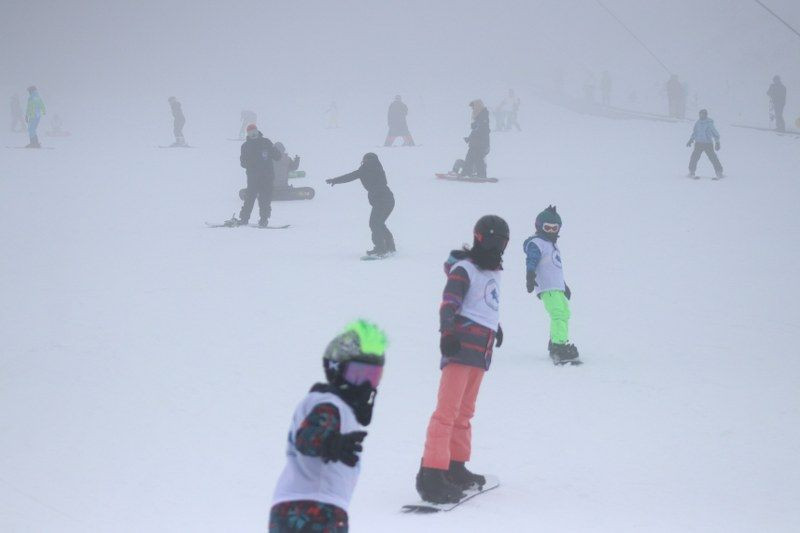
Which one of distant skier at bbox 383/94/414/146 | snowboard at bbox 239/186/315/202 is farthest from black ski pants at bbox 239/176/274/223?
distant skier at bbox 383/94/414/146

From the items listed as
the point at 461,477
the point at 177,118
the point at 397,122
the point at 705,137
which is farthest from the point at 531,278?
the point at 177,118

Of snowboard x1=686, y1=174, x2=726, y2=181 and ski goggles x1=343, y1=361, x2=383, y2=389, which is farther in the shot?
snowboard x1=686, y1=174, x2=726, y2=181

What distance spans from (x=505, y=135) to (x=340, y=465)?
3057 cm

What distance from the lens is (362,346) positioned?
9.94 feet

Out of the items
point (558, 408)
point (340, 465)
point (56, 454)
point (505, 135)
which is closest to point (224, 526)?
point (56, 454)

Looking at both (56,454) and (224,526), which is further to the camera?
(56,454)

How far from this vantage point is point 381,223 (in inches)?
486

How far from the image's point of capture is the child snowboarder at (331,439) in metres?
2.89

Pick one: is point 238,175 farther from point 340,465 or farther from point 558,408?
point 340,465

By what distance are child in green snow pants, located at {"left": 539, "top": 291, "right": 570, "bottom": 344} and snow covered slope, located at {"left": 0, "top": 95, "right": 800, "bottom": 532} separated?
35 cm

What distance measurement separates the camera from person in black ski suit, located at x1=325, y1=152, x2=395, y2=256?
40.1ft

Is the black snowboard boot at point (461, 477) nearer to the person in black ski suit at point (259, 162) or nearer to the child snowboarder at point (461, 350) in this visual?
the child snowboarder at point (461, 350)

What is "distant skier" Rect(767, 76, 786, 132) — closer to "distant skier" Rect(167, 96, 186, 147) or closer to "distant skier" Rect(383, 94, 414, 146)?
"distant skier" Rect(383, 94, 414, 146)

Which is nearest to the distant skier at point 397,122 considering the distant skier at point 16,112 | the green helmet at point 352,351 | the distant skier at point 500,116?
the distant skier at point 500,116
